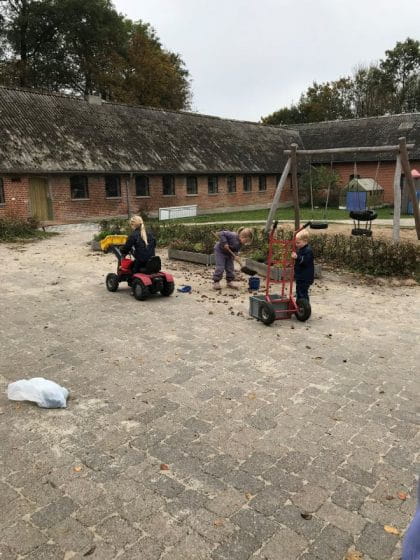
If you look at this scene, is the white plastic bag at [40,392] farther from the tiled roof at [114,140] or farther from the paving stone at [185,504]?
the tiled roof at [114,140]

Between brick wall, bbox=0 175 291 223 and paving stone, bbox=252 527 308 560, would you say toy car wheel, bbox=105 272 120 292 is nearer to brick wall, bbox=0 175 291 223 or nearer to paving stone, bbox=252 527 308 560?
paving stone, bbox=252 527 308 560

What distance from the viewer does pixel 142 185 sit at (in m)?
27.3

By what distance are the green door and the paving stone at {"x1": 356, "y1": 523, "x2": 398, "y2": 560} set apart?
21.8m

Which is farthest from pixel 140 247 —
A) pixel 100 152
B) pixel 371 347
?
pixel 100 152

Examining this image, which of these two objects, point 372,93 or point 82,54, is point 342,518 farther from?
point 372,93

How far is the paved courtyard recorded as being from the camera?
10.4 ft

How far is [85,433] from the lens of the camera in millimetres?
4453

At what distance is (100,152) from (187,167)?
5.98m

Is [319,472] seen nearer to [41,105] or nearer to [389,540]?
[389,540]

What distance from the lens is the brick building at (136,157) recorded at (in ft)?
74.3

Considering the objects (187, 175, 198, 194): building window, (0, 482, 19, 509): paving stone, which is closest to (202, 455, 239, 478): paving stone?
(0, 482, 19, 509): paving stone

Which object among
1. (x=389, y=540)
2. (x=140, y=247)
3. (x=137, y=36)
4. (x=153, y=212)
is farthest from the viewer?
(x=137, y=36)

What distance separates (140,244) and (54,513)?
6.22 meters

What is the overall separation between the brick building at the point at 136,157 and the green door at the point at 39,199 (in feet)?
0.16
